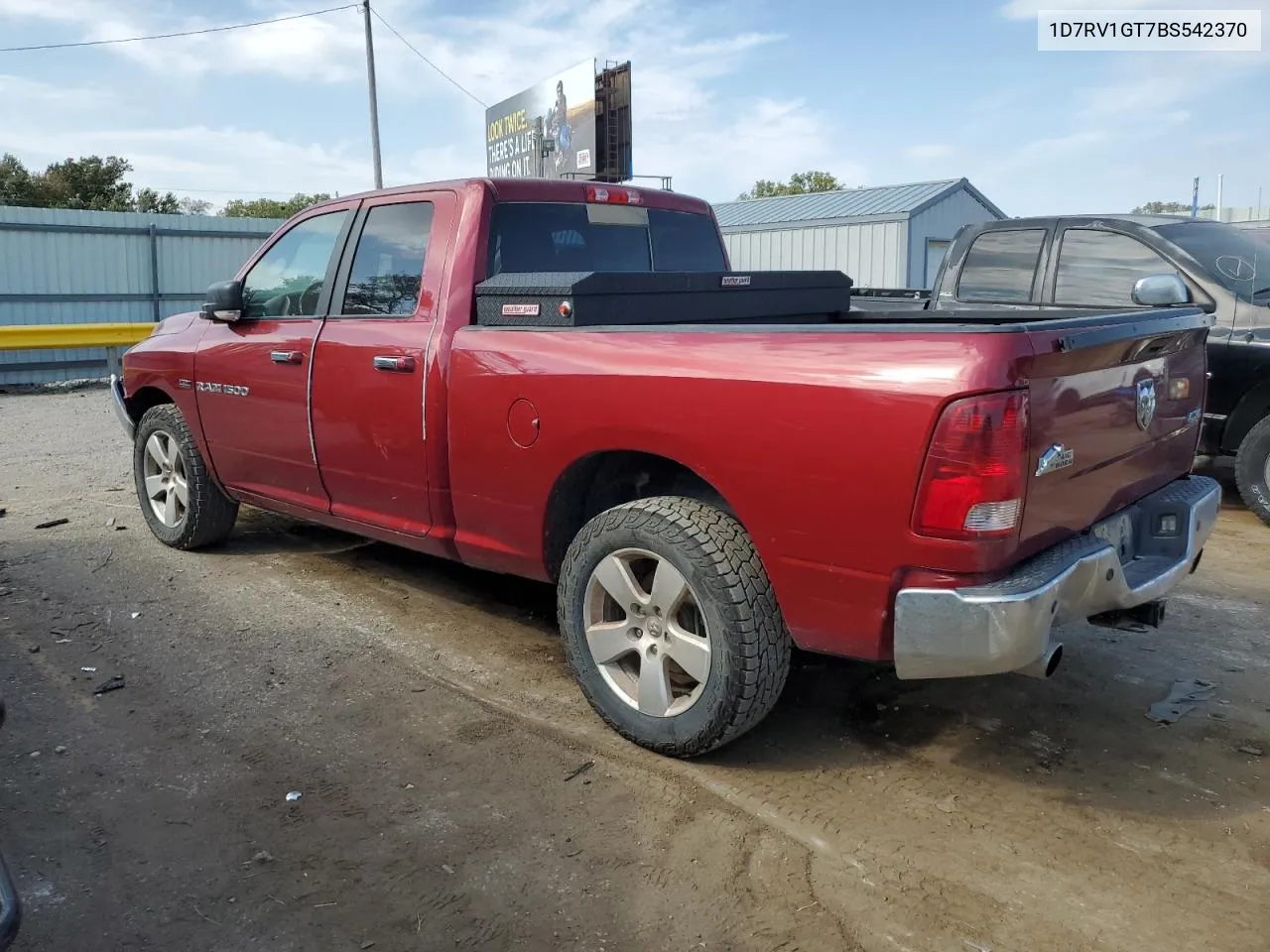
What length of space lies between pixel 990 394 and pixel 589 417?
135 cm

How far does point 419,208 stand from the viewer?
4.46 m

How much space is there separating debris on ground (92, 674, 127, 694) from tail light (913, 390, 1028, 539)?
10.4 ft

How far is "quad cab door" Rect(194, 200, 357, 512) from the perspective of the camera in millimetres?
4842

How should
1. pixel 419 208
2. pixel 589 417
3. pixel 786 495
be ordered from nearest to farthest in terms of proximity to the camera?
1. pixel 786 495
2. pixel 589 417
3. pixel 419 208

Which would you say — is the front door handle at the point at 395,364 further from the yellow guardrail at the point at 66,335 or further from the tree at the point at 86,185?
the tree at the point at 86,185

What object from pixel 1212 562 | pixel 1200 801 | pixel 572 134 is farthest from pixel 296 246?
pixel 572 134

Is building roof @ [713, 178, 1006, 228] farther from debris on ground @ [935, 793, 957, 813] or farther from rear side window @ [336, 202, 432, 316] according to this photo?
debris on ground @ [935, 793, 957, 813]

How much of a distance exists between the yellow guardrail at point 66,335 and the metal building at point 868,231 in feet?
35.7

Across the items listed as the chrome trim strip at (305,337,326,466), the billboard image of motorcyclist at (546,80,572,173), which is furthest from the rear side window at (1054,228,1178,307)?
the billboard image of motorcyclist at (546,80,572,173)

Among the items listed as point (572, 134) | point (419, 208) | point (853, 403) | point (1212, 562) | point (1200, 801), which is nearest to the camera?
point (853, 403)

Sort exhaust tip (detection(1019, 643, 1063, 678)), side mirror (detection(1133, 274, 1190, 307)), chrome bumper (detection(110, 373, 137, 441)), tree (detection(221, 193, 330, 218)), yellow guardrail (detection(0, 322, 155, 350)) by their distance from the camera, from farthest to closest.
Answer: tree (detection(221, 193, 330, 218)) < yellow guardrail (detection(0, 322, 155, 350)) < chrome bumper (detection(110, 373, 137, 441)) < side mirror (detection(1133, 274, 1190, 307)) < exhaust tip (detection(1019, 643, 1063, 678))

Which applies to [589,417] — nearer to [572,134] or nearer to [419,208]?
[419,208]

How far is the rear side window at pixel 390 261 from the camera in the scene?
4387mm

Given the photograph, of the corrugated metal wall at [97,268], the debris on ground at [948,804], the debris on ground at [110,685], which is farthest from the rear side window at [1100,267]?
the corrugated metal wall at [97,268]
